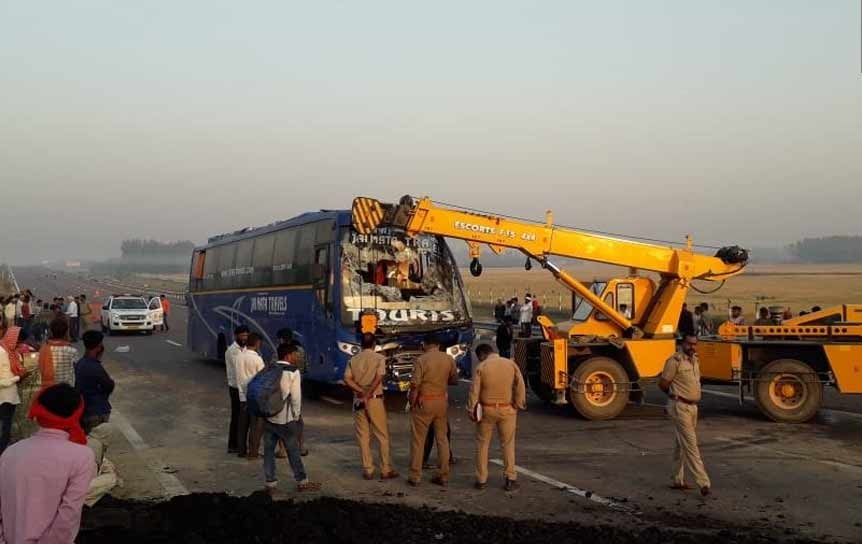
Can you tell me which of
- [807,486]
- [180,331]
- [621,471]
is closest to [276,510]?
[621,471]

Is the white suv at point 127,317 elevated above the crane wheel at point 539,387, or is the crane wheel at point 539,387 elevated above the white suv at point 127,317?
the white suv at point 127,317

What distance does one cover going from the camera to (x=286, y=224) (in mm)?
17656

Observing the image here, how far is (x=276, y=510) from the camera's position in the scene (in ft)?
23.8

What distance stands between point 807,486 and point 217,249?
17.0 metres

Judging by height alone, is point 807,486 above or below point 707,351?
below

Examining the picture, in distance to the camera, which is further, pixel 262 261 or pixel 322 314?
pixel 262 261

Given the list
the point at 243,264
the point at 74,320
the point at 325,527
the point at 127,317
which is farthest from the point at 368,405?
the point at 127,317

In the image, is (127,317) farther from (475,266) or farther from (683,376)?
(683,376)

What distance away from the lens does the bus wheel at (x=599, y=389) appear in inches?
549

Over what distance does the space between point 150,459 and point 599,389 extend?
7.35 metres

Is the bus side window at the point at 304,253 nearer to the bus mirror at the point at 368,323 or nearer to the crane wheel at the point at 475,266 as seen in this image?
the bus mirror at the point at 368,323

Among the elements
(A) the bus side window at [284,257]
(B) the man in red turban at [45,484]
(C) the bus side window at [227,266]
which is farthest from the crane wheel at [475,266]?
(B) the man in red turban at [45,484]

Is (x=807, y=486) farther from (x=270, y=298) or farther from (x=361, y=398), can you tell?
(x=270, y=298)

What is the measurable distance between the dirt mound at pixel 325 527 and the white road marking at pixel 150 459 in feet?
4.34
